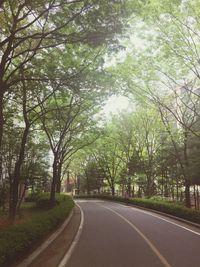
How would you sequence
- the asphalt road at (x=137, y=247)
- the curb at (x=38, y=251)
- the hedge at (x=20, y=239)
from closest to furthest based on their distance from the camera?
the hedge at (x=20, y=239)
the curb at (x=38, y=251)
the asphalt road at (x=137, y=247)

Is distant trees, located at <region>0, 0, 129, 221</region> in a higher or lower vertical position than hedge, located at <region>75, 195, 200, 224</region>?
higher

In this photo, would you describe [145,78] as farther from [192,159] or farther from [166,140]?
[166,140]

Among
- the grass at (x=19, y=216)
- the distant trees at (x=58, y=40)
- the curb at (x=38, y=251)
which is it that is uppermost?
the distant trees at (x=58, y=40)

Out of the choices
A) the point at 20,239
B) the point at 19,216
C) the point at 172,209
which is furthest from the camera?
the point at 19,216

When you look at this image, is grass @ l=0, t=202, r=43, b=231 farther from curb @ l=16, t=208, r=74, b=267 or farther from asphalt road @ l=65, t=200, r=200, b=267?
asphalt road @ l=65, t=200, r=200, b=267

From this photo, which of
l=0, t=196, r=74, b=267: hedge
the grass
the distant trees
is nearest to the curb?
l=0, t=196, r=74, b=267: hedge

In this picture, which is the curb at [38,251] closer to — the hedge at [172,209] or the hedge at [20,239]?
the hedge at [20,239]

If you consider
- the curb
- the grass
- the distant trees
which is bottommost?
the curb

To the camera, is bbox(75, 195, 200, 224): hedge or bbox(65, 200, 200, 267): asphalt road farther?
bbox(75, 195, 200, 224): hedge

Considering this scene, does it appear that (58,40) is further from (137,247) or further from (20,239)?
(137,247)

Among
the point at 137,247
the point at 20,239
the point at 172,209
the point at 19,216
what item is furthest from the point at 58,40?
the point at 19,216

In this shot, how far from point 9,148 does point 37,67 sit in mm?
14716

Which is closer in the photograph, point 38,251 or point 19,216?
point 38,251

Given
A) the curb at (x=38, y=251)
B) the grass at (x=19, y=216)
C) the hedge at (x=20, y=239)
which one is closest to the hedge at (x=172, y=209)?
the curb at (x=38, y=251)
